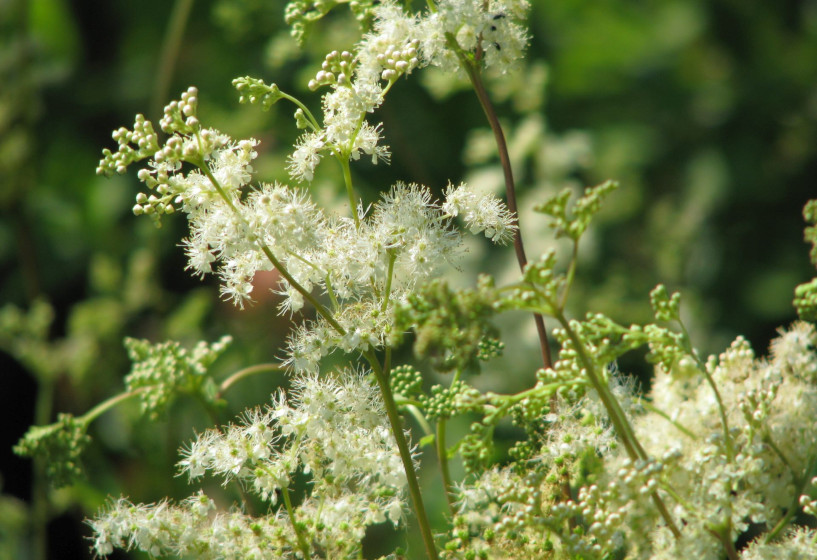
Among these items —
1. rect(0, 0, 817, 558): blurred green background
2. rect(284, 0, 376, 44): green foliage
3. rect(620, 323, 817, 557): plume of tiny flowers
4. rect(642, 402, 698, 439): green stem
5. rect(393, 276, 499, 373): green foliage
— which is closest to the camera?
rect(393, 276, 499, 373): green foliage

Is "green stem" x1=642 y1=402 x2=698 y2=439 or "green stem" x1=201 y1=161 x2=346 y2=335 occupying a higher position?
"green stem" x1=201 y1=161 x2=346 y2=335

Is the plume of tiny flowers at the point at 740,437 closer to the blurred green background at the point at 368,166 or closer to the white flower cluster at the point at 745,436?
the white flower cluster at the point at 745,436

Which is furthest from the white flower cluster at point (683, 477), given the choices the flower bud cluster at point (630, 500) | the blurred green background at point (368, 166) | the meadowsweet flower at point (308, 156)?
the blurred green background at point (368, 166)

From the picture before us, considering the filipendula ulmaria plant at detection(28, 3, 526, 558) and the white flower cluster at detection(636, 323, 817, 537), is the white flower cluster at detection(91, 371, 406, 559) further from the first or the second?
the white flower cluster at detection(636, 323, 817, 537)

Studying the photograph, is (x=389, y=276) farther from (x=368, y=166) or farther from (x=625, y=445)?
(x=368, y=166)

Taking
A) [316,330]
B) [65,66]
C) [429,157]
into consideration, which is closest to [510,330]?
[429,157]

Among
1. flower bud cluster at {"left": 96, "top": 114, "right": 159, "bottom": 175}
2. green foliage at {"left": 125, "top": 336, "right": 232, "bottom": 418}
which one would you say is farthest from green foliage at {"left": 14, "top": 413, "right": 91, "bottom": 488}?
flower bud cluster at {"left": 96, "top": 114, "right": 159, "bottom": 175}

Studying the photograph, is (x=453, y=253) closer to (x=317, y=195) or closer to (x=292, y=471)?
(x=292, y=471)
